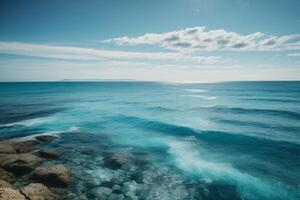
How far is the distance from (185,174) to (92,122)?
2154 centimetres

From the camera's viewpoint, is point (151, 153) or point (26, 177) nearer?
point (26, 177)

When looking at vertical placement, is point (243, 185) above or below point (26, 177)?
below

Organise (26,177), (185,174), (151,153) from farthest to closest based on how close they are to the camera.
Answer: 1. (151,153)
2. (185,174)
3. (26,177)

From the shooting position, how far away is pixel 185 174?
16547mm

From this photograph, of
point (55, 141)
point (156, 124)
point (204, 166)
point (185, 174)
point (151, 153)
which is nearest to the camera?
point (185, 174)

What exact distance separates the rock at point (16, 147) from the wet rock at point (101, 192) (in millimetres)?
9538

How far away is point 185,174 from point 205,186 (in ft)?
6.93

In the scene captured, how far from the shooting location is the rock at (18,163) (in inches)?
583

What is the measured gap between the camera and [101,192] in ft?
43.0

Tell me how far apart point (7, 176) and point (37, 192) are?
4294 mm

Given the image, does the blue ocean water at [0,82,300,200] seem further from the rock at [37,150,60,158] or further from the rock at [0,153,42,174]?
the rock at [0,153,42,174]

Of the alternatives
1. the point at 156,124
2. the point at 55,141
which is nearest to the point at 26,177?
the point at 55,141

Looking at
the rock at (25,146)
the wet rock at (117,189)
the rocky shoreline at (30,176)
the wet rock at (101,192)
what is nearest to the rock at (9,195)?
the rocky shoreline at (30,176)

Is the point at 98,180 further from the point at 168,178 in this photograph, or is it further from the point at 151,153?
the point at 151,153
